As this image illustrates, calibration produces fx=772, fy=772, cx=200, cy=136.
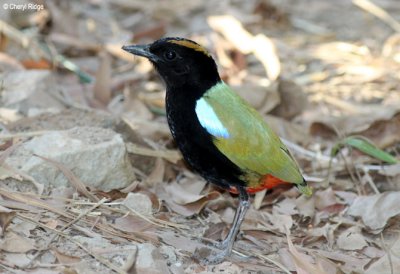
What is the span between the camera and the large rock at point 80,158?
4.70m

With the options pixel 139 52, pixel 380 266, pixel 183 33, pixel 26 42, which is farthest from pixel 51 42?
pixel 380 266

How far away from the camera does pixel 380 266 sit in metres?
4.27

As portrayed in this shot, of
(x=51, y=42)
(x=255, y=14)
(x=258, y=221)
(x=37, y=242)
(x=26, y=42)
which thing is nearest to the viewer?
(x=37, y=242)

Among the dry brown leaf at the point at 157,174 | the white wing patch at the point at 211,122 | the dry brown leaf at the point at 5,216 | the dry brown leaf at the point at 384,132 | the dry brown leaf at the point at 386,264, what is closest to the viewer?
the dry brown leaf at the point at 5,216

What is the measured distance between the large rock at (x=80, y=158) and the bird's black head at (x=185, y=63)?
0.59 meters

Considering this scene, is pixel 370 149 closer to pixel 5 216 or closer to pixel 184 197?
pixel 184 197

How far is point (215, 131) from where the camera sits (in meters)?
4.42

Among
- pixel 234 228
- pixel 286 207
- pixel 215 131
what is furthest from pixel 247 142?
pixel 286 207

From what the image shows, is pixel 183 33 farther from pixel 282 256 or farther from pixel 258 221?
pixel 282 256

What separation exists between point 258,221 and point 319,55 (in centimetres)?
336

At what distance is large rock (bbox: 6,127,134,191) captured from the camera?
4699 mm

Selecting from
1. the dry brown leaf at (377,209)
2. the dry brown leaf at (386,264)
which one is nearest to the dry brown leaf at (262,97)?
the dry brown leaf at (377,209)

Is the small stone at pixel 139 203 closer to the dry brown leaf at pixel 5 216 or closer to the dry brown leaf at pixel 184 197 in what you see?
the dry brown leaf at pixel 184 197

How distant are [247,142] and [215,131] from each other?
0.21 meters
